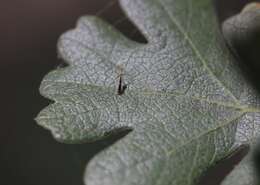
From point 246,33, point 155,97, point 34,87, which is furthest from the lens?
point 34,87

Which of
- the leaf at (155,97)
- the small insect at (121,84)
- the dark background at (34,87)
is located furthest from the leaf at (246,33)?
the dark background at (34,87)

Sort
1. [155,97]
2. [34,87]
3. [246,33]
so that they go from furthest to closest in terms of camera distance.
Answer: [34,87], [246,33], [155,97]

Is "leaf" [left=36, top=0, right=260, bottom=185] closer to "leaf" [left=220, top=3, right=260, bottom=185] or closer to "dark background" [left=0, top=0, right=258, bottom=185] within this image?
"leaf" [left=220, top=3, right=260, bottom=185]

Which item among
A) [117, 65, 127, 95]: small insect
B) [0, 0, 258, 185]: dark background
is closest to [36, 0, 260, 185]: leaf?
[117, 65, 127, 95]: small insect

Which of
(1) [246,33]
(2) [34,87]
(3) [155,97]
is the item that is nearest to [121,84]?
(3) [155,97]

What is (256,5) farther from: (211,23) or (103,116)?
(103,116)

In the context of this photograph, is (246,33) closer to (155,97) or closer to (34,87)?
(155,97)

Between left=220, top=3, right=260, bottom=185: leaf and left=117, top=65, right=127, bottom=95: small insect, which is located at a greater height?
left=117, top=65, right=127, bottom=95: small insect

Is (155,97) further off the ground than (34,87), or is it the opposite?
(155,97)
